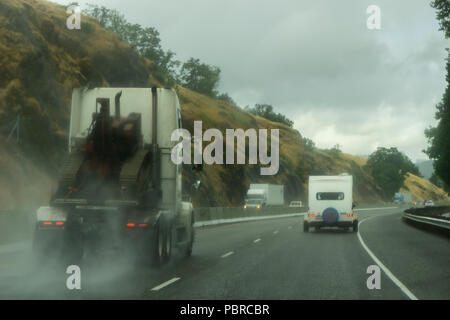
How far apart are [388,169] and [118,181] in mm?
171428

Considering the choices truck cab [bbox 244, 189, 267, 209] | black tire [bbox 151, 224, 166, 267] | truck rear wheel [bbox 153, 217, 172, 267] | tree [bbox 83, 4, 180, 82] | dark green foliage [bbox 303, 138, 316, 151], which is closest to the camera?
black tire [bbox 151, 224, 166, 267]

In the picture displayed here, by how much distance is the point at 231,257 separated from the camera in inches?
624

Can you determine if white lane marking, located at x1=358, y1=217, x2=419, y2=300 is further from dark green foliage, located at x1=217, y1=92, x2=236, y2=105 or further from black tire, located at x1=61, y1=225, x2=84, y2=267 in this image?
dark green foliage, located at x1=217, y1=92, x2=236, y2=105

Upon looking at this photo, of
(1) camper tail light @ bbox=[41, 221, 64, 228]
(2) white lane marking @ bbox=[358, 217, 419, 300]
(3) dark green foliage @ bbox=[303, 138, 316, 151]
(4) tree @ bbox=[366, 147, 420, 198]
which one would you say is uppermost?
(3) dark green foliage @ bbox=[303, 138, 316, 151]

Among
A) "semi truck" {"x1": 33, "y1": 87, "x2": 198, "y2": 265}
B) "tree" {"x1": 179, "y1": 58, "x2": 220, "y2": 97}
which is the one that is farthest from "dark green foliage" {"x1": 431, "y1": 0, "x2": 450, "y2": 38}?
"tree" {"x1": 179, "y1": 58, "x2": 220, "y2": 97}

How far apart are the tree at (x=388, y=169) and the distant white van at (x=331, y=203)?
152069mm

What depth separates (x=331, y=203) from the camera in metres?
28.1

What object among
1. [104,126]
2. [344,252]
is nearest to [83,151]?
[104,126]

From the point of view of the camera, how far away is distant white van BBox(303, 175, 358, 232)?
2805 centimetres

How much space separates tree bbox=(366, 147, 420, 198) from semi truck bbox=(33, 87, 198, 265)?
168742 millimetres

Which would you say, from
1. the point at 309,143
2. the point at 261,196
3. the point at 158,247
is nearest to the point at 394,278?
the point at 158,247

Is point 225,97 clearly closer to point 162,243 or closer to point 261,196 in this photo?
point 261,196
